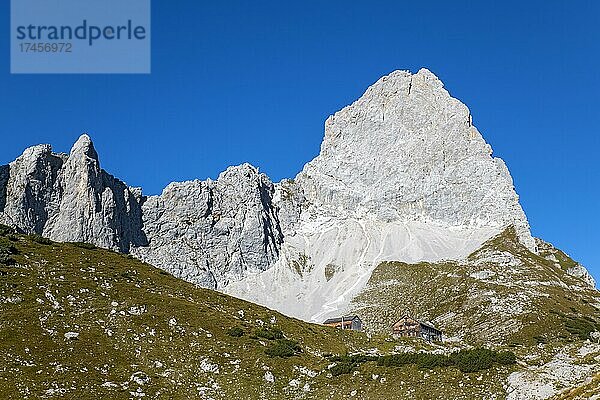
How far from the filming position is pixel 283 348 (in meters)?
79.4

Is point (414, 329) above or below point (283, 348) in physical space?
above

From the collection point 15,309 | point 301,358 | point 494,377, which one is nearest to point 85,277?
point 15,309

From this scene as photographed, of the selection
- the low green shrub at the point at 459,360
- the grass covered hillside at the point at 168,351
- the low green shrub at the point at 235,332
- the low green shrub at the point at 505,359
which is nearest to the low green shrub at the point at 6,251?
the grass covered hillside at the point at 168,351

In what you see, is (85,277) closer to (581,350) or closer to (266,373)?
(266,373)

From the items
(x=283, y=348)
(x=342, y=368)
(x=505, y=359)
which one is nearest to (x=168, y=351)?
(x=283, y=348)

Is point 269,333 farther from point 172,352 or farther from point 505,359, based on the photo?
point 505,359

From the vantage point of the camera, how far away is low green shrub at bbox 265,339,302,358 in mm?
77500

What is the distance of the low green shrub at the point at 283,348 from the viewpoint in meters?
77.5

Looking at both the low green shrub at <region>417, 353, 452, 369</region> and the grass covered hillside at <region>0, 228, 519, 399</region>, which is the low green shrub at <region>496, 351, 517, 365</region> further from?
the low green shrub at <region>417, 353, 452, 369</region>

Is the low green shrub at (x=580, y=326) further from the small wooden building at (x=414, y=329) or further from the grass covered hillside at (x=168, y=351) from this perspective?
the grass covered hillside at (x=168, y=351)

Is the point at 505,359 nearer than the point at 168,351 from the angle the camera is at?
Yes

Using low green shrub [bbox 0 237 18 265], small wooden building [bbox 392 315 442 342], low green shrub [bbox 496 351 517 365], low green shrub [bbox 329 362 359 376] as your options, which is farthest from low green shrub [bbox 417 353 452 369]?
small wooden building [bbox 392 315 442 342]

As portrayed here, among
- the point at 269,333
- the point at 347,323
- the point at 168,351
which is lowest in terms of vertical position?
the point at 168,351

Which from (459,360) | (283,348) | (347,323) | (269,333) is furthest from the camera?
(347,323)
